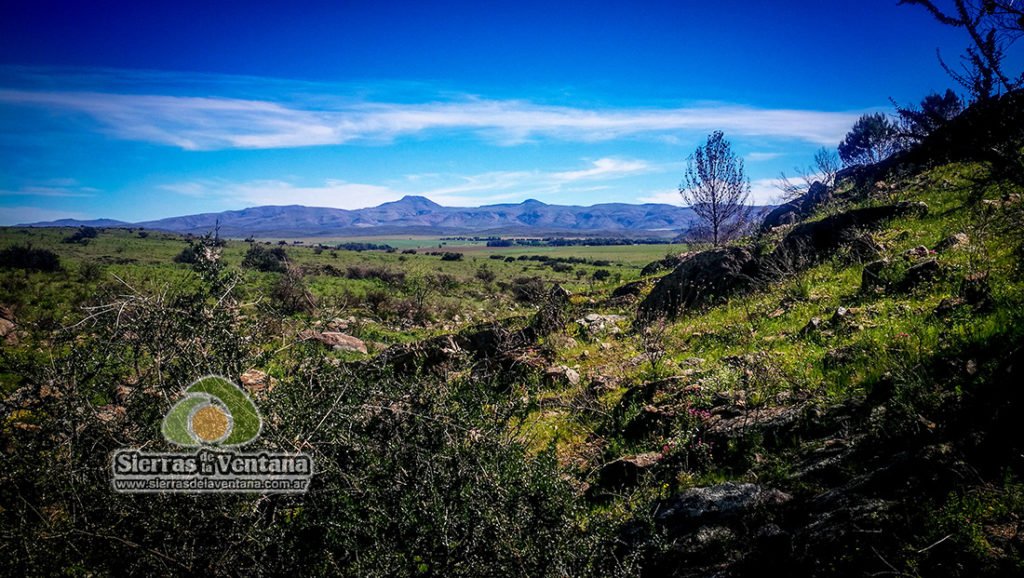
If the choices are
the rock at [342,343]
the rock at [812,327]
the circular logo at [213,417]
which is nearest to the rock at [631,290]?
the rock at [812,327]

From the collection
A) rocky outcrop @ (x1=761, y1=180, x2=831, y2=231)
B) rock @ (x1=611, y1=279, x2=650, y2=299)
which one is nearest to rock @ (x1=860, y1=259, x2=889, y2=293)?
rock @ (x1=611, y1=279, x2=650, y2=299)

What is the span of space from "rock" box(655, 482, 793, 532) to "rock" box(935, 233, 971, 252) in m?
7.50

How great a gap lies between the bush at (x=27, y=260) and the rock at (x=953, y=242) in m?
41.2

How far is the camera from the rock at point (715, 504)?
3.43 meters

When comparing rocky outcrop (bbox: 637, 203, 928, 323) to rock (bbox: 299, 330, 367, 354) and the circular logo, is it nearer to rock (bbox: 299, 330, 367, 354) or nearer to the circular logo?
rock (bbox: 299, 330, 367, 354)

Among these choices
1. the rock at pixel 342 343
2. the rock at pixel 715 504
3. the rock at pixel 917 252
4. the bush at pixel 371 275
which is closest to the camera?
the rock at pixel 715 504

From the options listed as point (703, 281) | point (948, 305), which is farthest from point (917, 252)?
point (703, 281)

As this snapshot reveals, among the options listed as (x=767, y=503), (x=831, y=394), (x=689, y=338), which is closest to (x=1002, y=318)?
(x=831, y=394)

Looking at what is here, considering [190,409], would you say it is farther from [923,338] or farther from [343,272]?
[343,272]

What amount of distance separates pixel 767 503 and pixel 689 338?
5815 millimetres

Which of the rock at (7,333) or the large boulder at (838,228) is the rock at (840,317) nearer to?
the large boulder at (838,228)

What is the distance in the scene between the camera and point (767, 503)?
3.40 metres

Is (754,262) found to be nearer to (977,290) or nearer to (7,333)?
(977,290)

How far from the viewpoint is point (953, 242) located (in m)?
8.06
